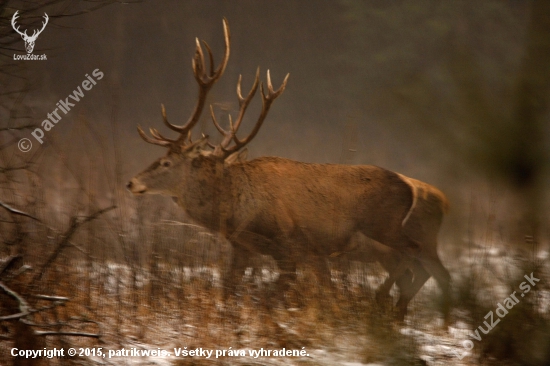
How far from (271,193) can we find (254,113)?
8.45 ft

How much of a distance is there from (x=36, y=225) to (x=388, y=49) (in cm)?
449

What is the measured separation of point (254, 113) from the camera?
6258 mm

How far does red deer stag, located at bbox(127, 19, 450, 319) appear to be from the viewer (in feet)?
12.2

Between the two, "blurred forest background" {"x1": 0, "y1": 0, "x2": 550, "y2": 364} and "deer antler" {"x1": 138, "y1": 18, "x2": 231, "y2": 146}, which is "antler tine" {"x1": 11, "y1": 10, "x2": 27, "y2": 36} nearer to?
"blurred forest background" {"x1": 0, "y1": 0, "x2": 550, "y2": 364}

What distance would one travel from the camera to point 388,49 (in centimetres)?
614

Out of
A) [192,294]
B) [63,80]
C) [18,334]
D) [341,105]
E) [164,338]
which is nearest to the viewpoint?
[18,334]

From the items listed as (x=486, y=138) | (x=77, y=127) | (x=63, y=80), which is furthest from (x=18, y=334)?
(x=63, y=80)

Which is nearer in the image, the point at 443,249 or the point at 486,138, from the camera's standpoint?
the point at 486,138

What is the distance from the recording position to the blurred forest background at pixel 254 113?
1.34m

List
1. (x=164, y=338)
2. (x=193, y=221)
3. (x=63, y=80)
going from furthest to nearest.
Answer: (x=63, y=80) < (x=193, y=221) < (x=164, y=338)

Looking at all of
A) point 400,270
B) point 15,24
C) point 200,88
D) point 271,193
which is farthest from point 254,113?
point 15,24

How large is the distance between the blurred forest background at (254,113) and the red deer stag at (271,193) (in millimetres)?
190

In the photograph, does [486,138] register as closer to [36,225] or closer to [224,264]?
[224,264]

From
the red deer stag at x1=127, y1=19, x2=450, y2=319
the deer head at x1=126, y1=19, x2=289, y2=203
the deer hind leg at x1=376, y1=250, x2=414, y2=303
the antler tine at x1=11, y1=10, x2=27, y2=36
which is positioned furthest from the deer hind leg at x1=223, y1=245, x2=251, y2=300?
the antler tine at x1=11, y1=10, x2=27, y2=36
